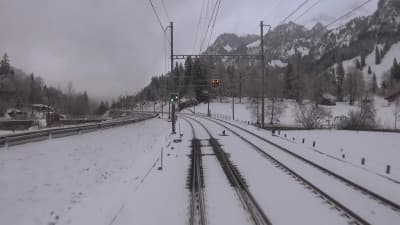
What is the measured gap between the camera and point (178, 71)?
161m

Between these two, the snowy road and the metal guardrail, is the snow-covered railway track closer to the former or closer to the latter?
the snowy road

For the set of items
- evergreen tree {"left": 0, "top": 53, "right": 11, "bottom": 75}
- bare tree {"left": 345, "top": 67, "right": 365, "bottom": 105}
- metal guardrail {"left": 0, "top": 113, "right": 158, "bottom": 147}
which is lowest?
metal guardrail {"left": 0, "top": 113, "right": 158, "bottom": 147}

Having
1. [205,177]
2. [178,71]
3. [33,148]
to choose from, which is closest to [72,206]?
[205,177]

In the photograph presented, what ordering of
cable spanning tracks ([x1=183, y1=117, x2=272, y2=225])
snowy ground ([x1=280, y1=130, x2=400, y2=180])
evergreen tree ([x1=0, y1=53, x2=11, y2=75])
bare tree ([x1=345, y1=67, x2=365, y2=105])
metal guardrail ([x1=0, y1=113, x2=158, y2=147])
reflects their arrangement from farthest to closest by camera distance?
evergreen tree ([x1=0, y1=53, x2=11, y2=75]) < bare tree ([x1=345, y1=67, x2=365, y2=105]) < snowy ground ([x1=280, y1=130, x2=400, y2=180]) < metal guardrail ([x1=0, y1=113, x2=158, y2=147]) < cable spanning tracks ([x1=183, y1=117, x2=272, y2=225])

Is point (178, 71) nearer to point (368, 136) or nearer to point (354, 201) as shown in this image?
point (368, 136)

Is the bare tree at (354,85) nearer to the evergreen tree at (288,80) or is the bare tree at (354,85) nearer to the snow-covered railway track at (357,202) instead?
the evergreen tree at (288,80)

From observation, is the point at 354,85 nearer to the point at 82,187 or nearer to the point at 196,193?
the point at 196,193

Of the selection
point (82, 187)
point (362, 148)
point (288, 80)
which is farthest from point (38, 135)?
point (288, 80)

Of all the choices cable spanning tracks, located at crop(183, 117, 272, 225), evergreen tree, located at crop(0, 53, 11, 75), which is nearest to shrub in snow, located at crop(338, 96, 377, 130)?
cable spanning tracks, located at crop(183, 117, 272, 225)

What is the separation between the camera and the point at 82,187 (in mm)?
12945

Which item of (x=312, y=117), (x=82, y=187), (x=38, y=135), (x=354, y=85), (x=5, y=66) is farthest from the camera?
(x=5, y=66)

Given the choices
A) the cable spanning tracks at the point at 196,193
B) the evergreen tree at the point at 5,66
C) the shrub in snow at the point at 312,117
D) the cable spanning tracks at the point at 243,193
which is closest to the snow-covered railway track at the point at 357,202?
the cable spanning tracks at the point at 243,193

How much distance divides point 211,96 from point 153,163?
409ft

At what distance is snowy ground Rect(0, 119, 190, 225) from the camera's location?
9.31m
